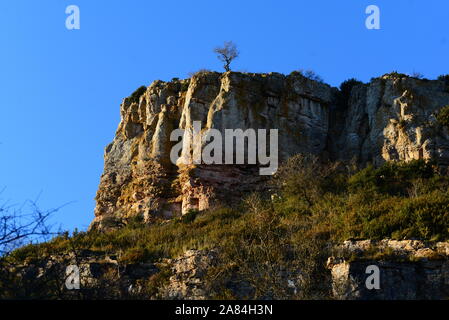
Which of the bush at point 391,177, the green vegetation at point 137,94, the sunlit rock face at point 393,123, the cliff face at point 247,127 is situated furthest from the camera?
the green vegetation at point 137,94

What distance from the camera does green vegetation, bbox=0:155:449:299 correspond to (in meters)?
20.3

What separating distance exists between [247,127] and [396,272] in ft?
49.0

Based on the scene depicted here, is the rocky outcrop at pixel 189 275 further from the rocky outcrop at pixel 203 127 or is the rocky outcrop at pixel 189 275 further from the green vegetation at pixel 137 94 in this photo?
the green vegetation at pixel 137 94

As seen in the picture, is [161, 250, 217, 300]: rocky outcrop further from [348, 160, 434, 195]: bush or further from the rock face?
[348, 160, 434, 195]: bush

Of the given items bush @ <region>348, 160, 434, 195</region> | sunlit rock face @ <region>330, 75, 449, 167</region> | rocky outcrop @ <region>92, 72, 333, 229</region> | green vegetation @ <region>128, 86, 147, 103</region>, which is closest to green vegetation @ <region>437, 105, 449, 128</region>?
sunlit rock face @ <region>330, 75, 449, 167</region>

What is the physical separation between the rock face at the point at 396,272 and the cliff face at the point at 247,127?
10.9 m

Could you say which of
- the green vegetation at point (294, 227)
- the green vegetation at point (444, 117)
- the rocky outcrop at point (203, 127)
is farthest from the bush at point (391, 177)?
the rocky outcrop at point (203, 127)

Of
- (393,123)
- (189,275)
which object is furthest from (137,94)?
(189,275)

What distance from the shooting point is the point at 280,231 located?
78.5ft

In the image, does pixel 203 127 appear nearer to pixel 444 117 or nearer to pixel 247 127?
pixel 247 127

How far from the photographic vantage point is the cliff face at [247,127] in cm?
3206

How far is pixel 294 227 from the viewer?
2433 centimetres

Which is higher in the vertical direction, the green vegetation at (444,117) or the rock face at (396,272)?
the green vegetation at (444,117)
